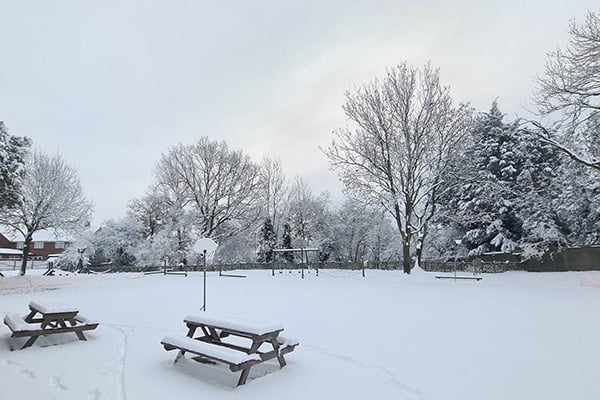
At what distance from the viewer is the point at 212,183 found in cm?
3628

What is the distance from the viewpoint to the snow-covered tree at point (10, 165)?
47.8 ft

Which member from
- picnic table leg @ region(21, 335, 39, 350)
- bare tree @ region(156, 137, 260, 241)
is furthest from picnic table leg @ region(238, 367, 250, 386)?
bare tree @ region(156, 137, 260, 241)

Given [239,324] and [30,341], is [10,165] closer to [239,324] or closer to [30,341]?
[30,341]

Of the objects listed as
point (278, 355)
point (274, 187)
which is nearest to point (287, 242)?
point (274, 187)

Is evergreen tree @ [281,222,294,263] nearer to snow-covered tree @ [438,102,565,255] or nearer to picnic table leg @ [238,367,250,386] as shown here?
snow-covered tree @ [438,102,565,255]

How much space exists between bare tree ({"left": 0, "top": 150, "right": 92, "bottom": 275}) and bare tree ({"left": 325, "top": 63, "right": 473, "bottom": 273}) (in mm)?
17240

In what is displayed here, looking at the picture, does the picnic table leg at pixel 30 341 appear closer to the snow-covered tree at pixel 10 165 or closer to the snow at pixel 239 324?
the snow at pixel 239 324

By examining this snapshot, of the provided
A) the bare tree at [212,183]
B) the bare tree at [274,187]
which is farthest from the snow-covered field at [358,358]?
the bare tree at [274,187]

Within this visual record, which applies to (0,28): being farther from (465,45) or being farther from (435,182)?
(435,182)

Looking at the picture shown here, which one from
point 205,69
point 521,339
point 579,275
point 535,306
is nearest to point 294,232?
point 579,275

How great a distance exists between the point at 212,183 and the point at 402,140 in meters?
20.4

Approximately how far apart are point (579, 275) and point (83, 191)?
1165 inches

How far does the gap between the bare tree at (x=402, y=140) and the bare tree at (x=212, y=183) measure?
16194 mm

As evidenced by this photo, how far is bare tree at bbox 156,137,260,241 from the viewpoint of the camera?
3606 cm
